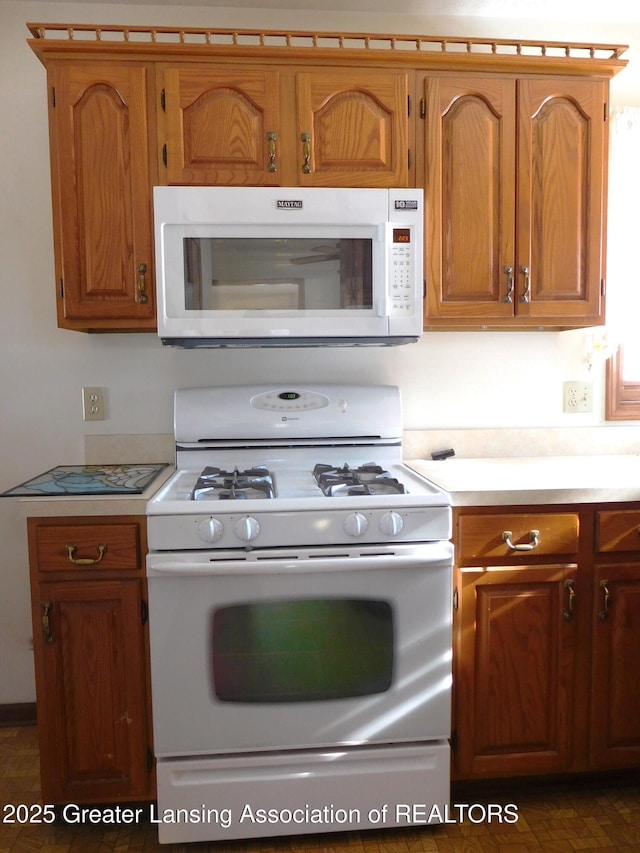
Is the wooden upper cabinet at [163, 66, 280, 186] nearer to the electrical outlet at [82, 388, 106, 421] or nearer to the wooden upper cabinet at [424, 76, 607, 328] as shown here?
the wooden upper cabinet at [424, 76, 607, 328]

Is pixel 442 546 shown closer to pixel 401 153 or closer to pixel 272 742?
pixel 272 742

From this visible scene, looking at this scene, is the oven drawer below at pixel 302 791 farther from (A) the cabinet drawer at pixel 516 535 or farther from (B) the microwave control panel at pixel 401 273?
(B) the microwave control panel at pixel 401 273

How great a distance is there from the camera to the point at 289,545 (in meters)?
1.56

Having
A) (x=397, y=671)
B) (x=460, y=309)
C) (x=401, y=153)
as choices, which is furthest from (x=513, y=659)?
(x=401, y=153)

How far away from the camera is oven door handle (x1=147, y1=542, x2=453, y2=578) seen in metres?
1.53

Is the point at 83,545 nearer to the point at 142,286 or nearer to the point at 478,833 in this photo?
the point at 142,286

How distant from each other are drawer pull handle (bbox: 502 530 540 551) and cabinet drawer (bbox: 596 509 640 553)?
180 mm

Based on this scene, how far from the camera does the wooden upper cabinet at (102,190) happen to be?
1.79 m

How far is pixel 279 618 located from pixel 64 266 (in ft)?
3.81

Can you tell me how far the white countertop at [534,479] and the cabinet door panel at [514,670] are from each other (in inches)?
8.0

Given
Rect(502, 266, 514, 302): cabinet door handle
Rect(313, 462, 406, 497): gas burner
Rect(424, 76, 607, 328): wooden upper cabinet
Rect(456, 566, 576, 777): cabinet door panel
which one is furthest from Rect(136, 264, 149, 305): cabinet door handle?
Rect(456, 566, 576, 777): cabinet door panel

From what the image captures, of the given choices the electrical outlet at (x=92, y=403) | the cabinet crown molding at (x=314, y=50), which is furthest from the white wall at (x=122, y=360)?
the cabinet crown molding at (x=314, y=50)

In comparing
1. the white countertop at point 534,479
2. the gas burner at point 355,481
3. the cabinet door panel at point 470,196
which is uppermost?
the cabinet door panel at point 470,196

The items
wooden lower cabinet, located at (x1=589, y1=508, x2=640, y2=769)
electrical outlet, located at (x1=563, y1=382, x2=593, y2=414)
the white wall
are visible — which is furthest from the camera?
electrical outlet, located at (x1=563, y1=382, x2=593, y2=414)
